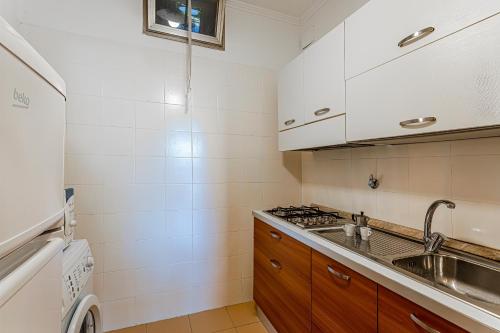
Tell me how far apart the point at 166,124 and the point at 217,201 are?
0.76 meters

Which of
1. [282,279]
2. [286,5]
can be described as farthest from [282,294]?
[286,5]

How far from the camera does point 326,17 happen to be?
2100 mm

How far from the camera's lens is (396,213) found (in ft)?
4.84

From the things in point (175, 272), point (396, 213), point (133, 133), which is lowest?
point (175, 272)

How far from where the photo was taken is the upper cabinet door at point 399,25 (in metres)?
0.86

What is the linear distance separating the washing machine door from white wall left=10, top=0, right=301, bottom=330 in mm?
600

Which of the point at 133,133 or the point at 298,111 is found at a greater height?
the point at 298,111

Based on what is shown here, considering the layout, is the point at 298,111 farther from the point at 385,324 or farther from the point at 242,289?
the point at 242,289

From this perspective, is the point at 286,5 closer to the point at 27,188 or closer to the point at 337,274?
the point at 337,274

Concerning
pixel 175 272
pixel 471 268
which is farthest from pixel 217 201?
pixel 471 268

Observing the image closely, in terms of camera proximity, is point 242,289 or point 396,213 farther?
point 242,289

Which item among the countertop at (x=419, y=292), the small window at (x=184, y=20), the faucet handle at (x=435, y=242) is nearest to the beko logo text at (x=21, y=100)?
the countertop at (x=419, y=292)

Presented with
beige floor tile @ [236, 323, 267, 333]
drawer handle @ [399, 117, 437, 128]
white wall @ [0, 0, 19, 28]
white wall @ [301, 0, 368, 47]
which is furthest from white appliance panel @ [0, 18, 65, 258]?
white wall @ [301, 0, 368, 47]

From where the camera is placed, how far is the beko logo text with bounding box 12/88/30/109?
1.52 feet
